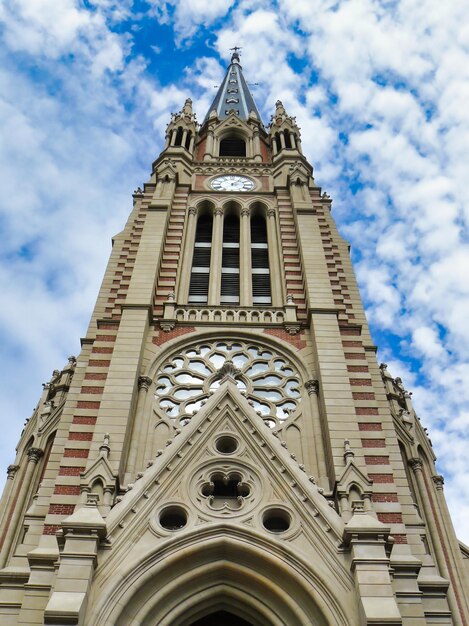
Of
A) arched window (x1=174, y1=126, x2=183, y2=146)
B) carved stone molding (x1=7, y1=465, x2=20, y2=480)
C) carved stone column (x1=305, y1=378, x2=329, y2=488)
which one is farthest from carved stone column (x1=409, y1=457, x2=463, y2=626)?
arched window (x1=174, y1=126, x2=183, y2=146)

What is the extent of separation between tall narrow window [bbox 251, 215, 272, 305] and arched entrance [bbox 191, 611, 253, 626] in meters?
11.1

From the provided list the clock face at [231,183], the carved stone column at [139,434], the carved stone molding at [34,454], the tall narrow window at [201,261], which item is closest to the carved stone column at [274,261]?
the tall narrow window at [201,261]

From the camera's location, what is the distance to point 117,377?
1781cm

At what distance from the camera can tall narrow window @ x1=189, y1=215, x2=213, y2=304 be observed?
23.6 m

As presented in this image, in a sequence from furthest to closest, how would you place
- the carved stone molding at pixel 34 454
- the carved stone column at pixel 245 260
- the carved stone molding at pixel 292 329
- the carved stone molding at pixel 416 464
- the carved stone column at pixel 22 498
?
the carved stone column at pixel 245 260
the carved stone molding at pixel 416 464
the carved stone molding at pixel 292 329
the carved stone molding at pixel 34 454
the carved stone column at pixel 22 498

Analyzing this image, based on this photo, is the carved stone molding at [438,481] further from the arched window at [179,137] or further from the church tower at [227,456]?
the arched window at [179,137]

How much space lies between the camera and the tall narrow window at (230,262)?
23.8m

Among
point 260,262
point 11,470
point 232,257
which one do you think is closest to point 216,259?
point 232,257

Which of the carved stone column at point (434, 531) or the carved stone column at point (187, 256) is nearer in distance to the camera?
the carved stone column at point (434, 531)

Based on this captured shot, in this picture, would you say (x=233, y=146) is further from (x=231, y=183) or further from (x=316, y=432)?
(x=316, y=432)

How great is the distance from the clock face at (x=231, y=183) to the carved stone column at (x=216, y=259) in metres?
2.29

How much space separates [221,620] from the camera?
46.9ft

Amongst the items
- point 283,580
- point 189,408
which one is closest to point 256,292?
point 189,408

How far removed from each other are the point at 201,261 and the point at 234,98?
23.1 meters
